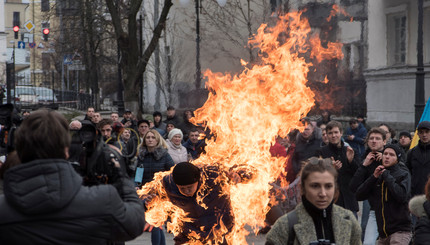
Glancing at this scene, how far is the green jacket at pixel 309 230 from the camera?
3.52m

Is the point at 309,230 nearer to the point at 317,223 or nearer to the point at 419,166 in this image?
the point at 317,223

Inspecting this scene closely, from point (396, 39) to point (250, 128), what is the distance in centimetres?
1637

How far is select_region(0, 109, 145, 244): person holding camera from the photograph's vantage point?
2.87 m

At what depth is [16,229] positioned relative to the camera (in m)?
2.94

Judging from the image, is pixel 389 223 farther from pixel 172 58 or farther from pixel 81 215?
pixel 172 58

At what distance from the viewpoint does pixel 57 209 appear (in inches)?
114

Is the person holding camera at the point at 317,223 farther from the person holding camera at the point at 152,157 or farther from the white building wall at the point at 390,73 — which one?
the white building wall at the point at 390,73

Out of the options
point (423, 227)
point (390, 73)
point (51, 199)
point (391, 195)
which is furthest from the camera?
point (390, 73)

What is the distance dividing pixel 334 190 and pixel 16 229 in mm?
1733

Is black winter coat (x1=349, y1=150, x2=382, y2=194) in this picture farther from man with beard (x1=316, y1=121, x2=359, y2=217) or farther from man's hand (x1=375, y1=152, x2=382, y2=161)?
man with beard (x1=316, y1=121, x2=359, y2=217)

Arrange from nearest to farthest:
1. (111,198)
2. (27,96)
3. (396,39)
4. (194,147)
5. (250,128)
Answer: (111,198) < (250,128) < (194,147) < (396,39) < (27,96)

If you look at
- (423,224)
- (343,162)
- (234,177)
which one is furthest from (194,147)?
(423,224)

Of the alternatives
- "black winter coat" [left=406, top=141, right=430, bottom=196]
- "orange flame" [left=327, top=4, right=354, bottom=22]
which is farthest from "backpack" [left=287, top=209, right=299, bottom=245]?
"orange flame" [left=327, top=4, right=354, bottom=22]

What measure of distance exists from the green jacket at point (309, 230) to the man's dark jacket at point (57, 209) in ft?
2.90
